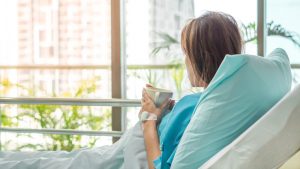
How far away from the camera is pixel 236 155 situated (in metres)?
1.18

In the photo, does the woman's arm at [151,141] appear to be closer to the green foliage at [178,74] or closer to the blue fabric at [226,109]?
the blue fabric at [226,109]

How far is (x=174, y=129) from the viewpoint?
4.94ft

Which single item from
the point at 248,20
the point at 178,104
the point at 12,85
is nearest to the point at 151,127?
the point at 178,104

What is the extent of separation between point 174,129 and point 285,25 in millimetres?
1869

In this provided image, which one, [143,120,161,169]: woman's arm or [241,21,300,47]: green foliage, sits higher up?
[241,21,300,47]: green foliage

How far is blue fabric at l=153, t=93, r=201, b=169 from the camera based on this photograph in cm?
149

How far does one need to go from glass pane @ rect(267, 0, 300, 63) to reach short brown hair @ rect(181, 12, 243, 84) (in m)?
1.68

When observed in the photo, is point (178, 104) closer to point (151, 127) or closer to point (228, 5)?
point (151, 127)

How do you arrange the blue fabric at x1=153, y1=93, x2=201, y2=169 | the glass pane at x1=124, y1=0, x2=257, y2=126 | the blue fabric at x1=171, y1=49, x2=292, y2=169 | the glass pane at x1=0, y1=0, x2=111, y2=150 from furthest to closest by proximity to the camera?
the glass pane at x1=0, y1=0, x2=111, y2=150
the glass pane at x1=124, y1=0, x2=257, y2=126
the blue fabric at x1=153, y1=93, x2=201, y2=169
the blue fabric at x1=171, y1=49, x2=292, y2=169

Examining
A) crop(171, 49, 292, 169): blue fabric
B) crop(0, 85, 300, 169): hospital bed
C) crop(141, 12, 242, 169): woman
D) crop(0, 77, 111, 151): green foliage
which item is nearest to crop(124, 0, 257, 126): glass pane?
crop(0, 77, 111, 151): green foliage

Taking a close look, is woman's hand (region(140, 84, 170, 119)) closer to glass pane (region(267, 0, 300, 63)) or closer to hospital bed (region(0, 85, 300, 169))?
hospital bed (region(0, 85, 300, 169))

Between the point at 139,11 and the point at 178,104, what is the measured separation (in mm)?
1986

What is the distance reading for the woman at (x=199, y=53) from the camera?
1495mm

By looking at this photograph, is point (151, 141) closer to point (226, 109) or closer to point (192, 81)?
point (192, 81)
